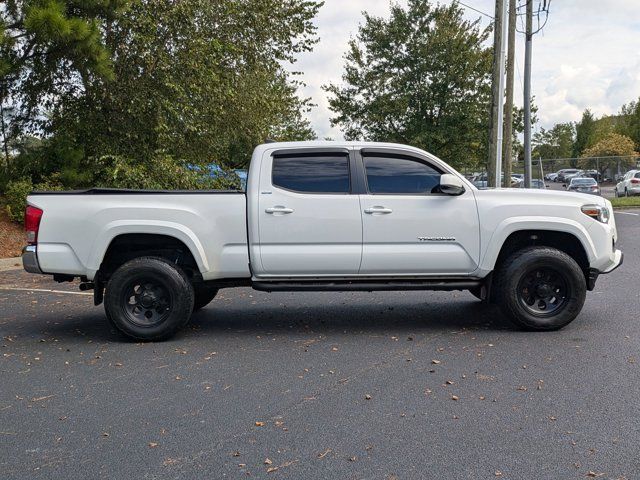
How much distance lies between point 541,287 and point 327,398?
3099 mm

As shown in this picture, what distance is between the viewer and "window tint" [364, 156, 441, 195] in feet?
Answer: 23.1

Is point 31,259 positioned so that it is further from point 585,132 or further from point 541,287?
point 585,132

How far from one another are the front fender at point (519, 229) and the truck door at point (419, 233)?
120 mm

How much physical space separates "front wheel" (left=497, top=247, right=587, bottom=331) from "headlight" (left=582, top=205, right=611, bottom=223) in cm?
50

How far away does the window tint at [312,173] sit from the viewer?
700cm

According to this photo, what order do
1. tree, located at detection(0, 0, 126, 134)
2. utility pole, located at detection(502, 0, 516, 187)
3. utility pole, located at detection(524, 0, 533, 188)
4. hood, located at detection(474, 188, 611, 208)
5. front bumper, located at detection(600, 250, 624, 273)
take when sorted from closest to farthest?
Result: hood, located at detection(474, 188, 611, 208)
front bumper, located at detection(600, 250, 624, 273)
tree, located at detection(0, 0, 126, 134)
utility pole, located at detection(502, 0, 516, 187)
utility pole, located at detection(524, 0, 533, 188)

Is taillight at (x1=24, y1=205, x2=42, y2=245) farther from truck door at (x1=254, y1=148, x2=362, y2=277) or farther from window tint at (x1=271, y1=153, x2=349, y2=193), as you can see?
window tint at (x1=271, y1=153, x2=349, y2=193)

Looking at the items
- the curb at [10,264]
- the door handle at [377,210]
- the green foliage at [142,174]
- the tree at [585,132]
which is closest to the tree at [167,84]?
the green foliage at [142,174]

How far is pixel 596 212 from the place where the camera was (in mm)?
7082

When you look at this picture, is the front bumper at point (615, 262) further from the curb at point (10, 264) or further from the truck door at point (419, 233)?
the curb at point (10, 264)

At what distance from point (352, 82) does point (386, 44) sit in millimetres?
2548

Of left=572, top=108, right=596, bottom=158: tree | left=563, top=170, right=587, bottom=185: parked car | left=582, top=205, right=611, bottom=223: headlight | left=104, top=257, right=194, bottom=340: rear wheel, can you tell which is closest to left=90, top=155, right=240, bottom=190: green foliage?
left=104, top=257, right=194, bottom=340: rear wheel

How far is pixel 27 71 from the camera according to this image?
1656 centimetres

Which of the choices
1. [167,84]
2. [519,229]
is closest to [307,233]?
[519,229]
